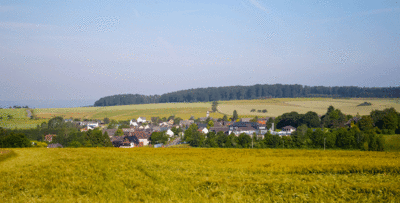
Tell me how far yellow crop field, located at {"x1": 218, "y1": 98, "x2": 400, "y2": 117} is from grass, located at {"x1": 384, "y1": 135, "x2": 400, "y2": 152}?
22.6 m

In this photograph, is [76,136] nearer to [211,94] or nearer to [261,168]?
[261,168]

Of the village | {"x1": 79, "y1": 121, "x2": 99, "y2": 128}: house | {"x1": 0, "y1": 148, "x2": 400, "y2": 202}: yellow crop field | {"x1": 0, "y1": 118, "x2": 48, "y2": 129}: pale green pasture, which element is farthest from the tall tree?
{"x1": 0, "y1": 148, "x2": 400, "y2": 202}: yellow crop field

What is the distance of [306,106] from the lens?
104875 millimetres

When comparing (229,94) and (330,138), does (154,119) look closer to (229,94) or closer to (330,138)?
(229,94)

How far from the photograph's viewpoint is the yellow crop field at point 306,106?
8425 cm

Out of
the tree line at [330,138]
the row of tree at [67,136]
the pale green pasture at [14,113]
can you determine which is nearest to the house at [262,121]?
the tree line at [330,138]

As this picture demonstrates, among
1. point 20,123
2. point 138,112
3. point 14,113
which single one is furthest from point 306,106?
point 14,113

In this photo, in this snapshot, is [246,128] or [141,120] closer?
[246,128]

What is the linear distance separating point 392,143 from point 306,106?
5299 cm

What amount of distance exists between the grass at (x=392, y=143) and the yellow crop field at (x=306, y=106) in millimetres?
22573

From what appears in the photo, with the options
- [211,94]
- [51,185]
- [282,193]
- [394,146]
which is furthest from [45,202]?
[211,94]

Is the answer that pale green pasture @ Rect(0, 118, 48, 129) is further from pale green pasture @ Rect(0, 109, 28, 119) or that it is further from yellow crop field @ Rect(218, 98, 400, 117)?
yellow crop field @ Rect(218, 98, 400, 117)

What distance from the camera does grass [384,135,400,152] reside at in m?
49.4

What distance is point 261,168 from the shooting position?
473 inches
